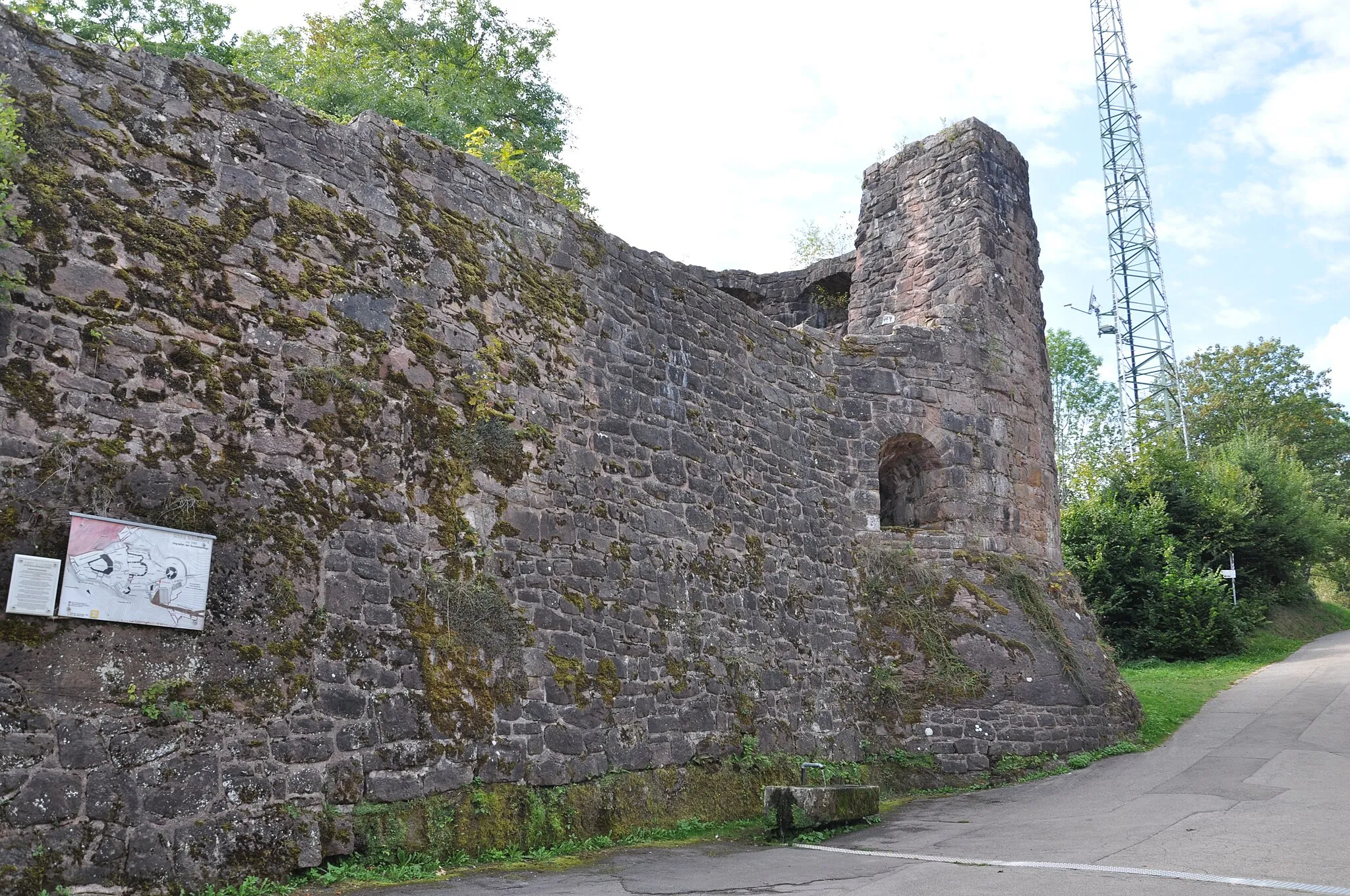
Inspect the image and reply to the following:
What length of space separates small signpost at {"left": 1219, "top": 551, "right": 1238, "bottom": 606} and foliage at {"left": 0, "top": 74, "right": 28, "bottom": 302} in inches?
847

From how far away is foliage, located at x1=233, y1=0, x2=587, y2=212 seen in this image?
61.2 feet

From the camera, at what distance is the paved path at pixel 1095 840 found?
6.07 m

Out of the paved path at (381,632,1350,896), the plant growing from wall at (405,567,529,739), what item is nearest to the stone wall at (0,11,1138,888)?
the plant growing from wall at (405,567,529,739)

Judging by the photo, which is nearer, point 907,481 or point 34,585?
point 34,585

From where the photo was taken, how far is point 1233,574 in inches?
850

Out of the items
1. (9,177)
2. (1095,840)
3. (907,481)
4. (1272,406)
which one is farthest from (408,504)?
(1272,406)

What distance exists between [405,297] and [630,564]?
2.87m

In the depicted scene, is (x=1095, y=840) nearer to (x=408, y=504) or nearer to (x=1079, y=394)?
(x=408, y=504)

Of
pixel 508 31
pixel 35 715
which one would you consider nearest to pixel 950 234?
pixel 35 715

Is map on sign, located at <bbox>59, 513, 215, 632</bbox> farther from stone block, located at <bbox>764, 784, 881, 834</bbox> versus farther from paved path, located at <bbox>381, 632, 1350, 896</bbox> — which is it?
stone block, located at <bbox>764, 784, 881, 834</bbox>

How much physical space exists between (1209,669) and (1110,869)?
1486 centimetres

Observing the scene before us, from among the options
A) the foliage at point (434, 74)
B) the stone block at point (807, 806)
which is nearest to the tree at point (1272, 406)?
the foliage at point (434, 74)

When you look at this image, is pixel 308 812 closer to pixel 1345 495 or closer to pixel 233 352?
pixel 233 352

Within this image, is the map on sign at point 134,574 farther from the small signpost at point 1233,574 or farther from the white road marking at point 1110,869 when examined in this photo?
the small signpost at point 1233,574
